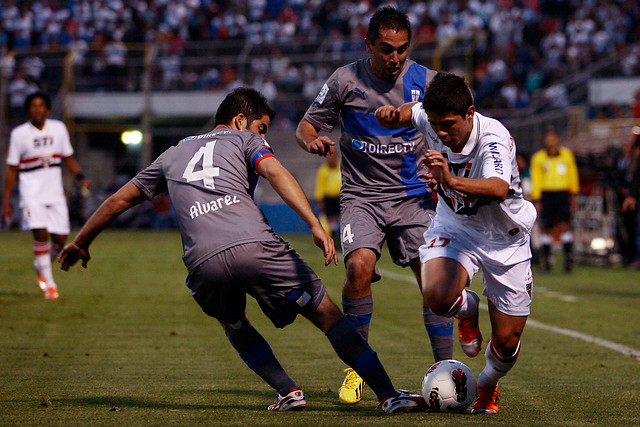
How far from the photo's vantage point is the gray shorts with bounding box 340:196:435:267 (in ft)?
19.6

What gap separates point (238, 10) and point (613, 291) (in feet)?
81.4

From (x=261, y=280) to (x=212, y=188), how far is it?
0.55 metres

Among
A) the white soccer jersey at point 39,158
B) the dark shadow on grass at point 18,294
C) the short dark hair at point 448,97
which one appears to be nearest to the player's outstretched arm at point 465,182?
the short dark hair at point 448,97

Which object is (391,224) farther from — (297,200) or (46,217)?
(46,217)

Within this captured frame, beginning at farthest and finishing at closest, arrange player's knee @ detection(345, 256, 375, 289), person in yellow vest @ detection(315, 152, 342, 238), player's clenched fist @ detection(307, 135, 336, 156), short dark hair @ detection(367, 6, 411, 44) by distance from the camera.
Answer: person in yellow vest @ detection(315, 152, 342, 238) → short dark hair @ detection(367, 6, 411, 44) → player's knee @ detection(345, 256, 375, 289) → player's clenched fist @ detection(307, 135, 336, 156)

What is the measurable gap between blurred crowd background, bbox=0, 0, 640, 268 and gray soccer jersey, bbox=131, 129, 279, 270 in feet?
61.7

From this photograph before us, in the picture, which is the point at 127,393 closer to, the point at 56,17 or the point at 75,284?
the point at 75,284

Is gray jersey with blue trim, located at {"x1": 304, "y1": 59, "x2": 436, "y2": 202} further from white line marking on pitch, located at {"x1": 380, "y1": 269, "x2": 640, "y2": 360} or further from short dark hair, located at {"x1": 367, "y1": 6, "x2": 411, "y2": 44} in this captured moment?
white line marking on pitch, located at {"x1": 380, "y1": 269, "x2": 640, "y2": 360}

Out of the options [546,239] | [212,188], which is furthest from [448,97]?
[546,239]

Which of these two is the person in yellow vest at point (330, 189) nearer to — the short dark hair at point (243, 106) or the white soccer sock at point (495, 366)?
the short dark hair at point (243, 106)

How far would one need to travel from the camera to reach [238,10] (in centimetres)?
3503

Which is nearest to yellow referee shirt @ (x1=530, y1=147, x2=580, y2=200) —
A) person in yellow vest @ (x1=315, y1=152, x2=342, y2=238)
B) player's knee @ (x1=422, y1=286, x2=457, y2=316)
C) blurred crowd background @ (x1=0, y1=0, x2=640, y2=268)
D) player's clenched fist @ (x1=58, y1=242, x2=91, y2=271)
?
person in yellow vest @ (x1=315, y1=152, x2=342, y2=238)

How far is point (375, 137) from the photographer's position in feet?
20.2

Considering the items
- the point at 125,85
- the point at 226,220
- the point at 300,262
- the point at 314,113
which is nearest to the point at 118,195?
the point at 226,220
